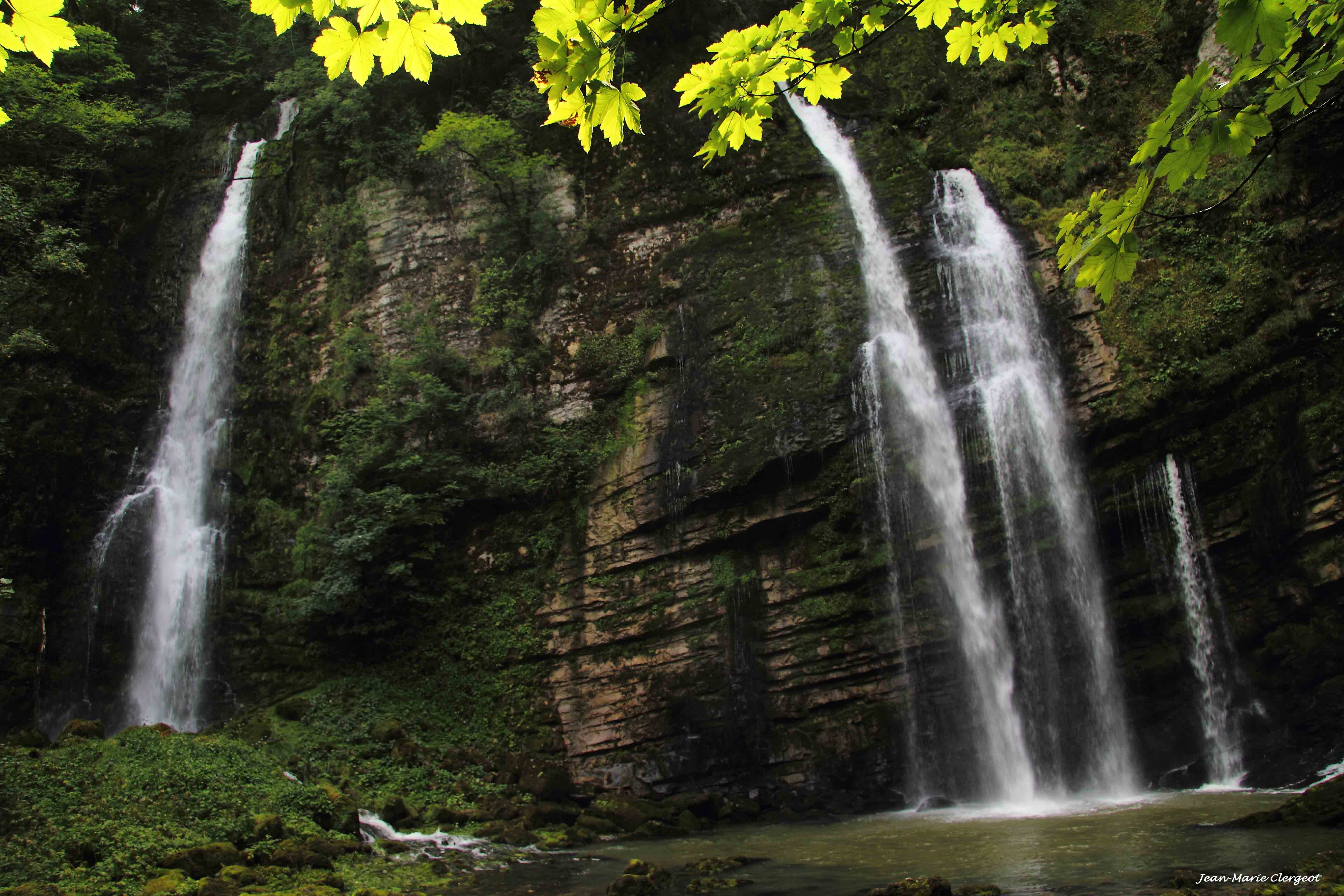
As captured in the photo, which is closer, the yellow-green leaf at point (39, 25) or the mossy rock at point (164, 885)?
the yellow-green leaf at point (39, 25)

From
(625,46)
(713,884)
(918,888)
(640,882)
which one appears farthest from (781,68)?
(713,884)

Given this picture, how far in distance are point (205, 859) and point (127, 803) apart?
1.55 metres

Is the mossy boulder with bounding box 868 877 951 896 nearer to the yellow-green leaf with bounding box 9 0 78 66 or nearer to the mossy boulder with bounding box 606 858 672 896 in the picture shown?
the mossy boulder with bounding box 606 858 672 896

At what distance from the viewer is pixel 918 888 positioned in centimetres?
564

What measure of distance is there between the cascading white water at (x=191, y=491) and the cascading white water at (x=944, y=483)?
458 inches

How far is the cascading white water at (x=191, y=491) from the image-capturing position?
14.1 meters

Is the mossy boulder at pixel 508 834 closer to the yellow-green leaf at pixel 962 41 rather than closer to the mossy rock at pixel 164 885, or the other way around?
the mossy rock at pixel 164 885

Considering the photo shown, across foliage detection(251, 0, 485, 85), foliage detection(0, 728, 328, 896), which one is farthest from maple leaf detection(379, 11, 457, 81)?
foliage detection(0, 728, 328, 896)

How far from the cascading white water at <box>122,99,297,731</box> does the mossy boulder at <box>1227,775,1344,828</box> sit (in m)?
14.1

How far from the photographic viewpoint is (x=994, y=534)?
12.3m

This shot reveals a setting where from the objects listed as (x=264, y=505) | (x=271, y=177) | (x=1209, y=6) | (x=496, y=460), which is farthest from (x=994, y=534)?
(x=271, y=177)

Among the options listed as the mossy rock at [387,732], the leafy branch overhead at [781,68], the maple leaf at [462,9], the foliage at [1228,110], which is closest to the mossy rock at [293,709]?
the mossy rock at [387,732]

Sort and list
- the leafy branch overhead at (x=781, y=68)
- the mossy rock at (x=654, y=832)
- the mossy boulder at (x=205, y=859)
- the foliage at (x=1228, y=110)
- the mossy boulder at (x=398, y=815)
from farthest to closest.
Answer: the mossy rock at (x=654, y=832), the mossy boulder at (x=398, y=815), the mossy boulder at (x=205, y=859), the leafy branch overhead at (x=781, y=68), the foliage at (x=1228, y=110)

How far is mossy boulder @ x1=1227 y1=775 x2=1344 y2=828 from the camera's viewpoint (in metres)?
6.85
